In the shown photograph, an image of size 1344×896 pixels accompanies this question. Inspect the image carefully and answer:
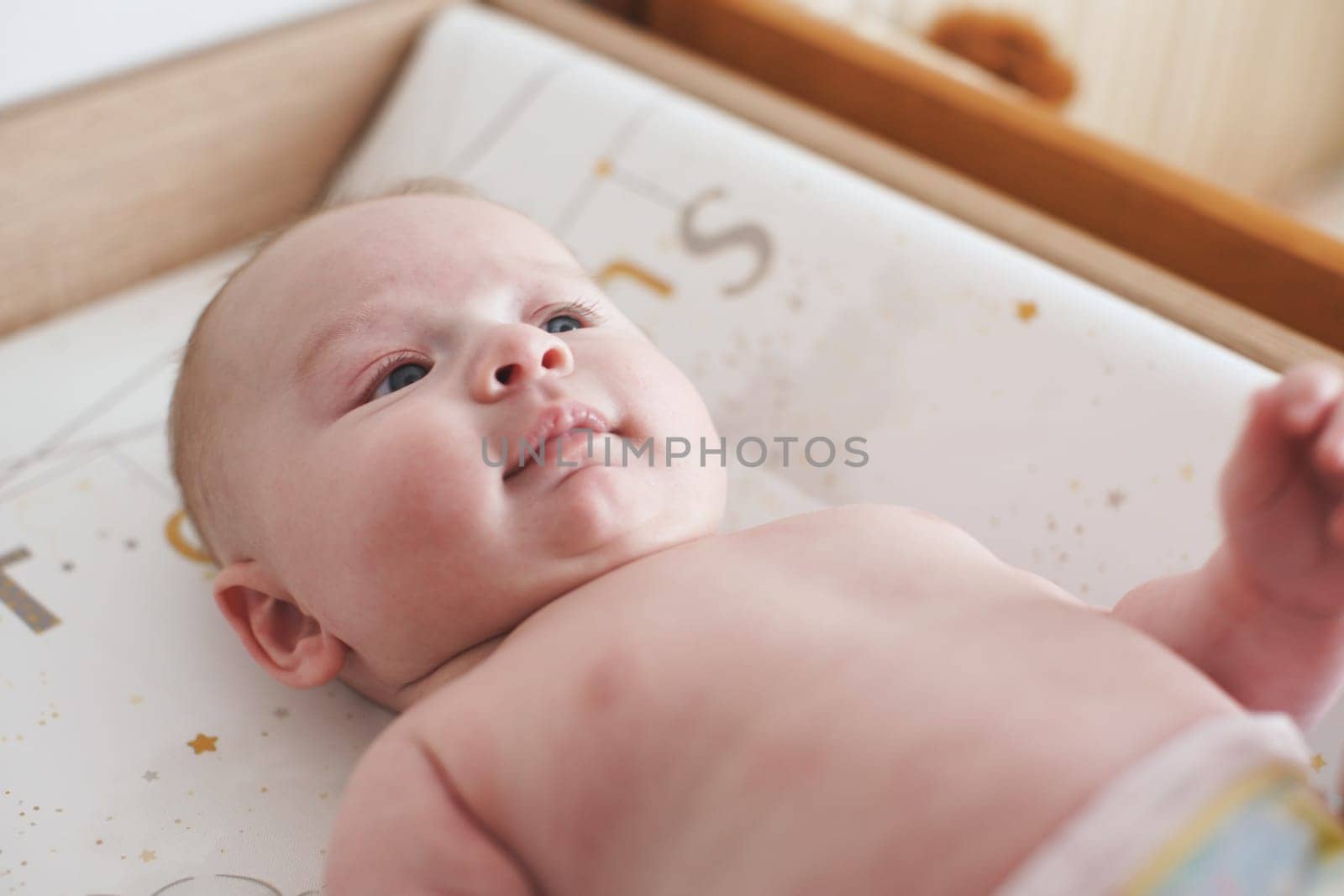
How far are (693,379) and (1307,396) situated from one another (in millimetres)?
605

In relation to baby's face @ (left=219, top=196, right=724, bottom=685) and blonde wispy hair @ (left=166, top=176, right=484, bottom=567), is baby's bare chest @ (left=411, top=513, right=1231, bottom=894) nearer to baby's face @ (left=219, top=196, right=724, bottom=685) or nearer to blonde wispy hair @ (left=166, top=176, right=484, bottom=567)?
baby's face @ (left=219, top=196, right=724, bottom=685)

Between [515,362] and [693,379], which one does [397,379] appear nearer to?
[515,362]

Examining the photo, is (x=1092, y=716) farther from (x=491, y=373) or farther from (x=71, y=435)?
(x=71, y=435)

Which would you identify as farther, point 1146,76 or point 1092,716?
point 1146,76

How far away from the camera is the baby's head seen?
0.73 meters

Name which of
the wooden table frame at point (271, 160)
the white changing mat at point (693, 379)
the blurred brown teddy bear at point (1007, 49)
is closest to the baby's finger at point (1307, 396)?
the white changing mat at point (693, 379)

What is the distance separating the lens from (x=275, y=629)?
85 centimetres

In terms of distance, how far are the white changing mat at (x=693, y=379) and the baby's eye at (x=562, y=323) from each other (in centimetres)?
24

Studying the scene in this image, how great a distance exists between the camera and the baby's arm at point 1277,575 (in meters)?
0.57

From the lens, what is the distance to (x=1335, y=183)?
280 centimetres

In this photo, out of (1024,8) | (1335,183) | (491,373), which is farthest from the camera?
(1335,183)

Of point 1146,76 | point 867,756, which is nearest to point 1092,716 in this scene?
point 867,756

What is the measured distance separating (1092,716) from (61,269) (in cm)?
106

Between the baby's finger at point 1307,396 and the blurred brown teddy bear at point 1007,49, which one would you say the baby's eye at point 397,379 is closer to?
the baby's finger at point 1307,396
